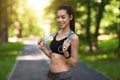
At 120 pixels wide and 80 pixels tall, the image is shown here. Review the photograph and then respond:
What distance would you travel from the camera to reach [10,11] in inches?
2509

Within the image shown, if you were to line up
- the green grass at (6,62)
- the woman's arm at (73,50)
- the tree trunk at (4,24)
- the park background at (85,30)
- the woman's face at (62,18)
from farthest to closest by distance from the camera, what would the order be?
the tree trunk at (4,24) → the park background at (85,30) → the green grass at (6,62) → the woman's face at (62,18) → the woman's arm at (73,50)

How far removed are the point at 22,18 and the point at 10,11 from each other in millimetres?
29797

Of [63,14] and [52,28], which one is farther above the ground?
[63,14]

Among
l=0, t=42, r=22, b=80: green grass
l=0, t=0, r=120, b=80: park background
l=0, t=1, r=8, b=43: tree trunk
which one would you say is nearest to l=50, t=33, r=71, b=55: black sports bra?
l=0, t=0, r=120, b=80: park background

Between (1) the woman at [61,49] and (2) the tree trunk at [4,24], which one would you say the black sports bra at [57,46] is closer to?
(1) the woman at [61,49]

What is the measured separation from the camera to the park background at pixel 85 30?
24.2 m

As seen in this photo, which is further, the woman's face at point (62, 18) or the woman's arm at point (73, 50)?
the woman's face at point (62, 18)

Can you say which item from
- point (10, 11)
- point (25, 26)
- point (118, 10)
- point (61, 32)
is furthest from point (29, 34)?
point (61, 32)

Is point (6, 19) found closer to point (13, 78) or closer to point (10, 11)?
point (10, 11)

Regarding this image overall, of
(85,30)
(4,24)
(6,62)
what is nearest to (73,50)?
(6,62)

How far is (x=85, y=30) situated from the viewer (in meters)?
47.7

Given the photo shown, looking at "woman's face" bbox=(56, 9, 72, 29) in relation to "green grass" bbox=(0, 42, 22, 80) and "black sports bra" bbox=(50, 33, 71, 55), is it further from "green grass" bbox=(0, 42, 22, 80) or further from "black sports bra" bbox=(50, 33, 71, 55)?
"green grass" bbox=(0, 42, 22, 80)

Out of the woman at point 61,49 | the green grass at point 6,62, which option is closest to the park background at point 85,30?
the green grass at point 6,62

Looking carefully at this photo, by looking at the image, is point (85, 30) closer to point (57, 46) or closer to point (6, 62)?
point (6, 62)
